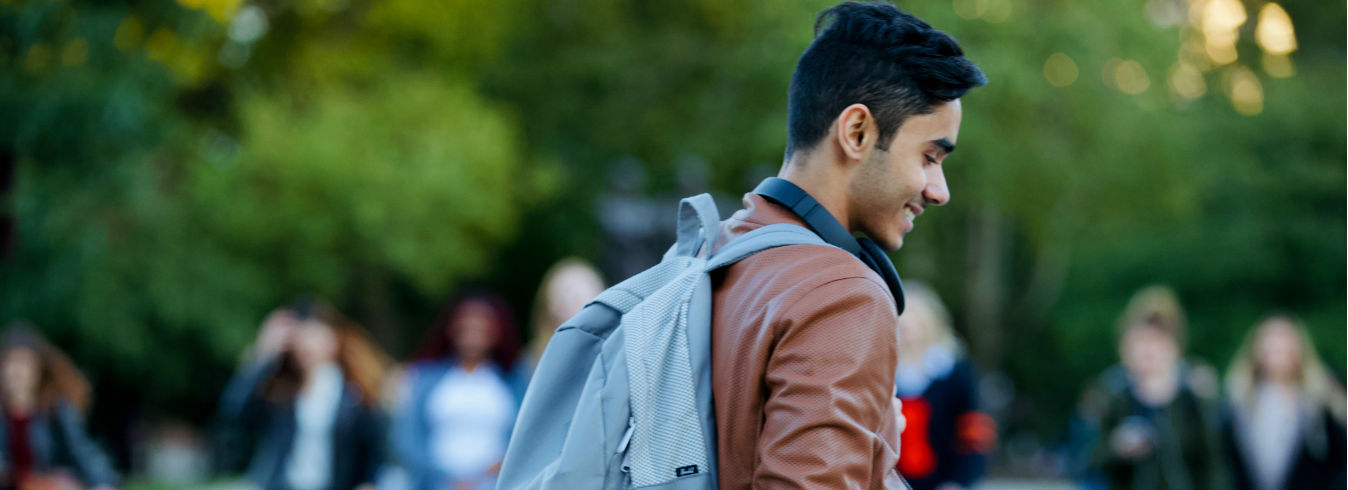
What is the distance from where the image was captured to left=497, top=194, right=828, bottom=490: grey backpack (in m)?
1.84

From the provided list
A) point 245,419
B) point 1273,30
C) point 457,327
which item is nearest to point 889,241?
point 457,327

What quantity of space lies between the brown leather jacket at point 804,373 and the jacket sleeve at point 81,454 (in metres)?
6.36

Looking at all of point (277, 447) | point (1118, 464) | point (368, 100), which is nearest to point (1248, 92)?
point (368, 100)

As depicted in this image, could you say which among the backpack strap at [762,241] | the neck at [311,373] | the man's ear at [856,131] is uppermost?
the man's ear at [856,131]

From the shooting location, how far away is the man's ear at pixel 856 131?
6.41 feet

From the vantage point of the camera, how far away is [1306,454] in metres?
6.94

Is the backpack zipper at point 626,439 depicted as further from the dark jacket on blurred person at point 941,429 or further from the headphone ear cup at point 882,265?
the dark jacket on blurred person at point 941,429

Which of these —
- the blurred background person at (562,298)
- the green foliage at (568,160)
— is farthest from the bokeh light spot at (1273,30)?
the blurred background person at (562,298)

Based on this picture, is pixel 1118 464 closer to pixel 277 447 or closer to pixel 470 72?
pixel 277 447

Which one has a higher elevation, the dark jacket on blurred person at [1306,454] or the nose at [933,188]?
the nose at [933,188]

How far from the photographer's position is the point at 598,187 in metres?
25.4

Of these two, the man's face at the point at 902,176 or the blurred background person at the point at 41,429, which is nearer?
the man's face at the point at 902,176

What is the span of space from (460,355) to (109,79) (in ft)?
16.5

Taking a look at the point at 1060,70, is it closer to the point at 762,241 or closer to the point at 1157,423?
the point at 1157,423
